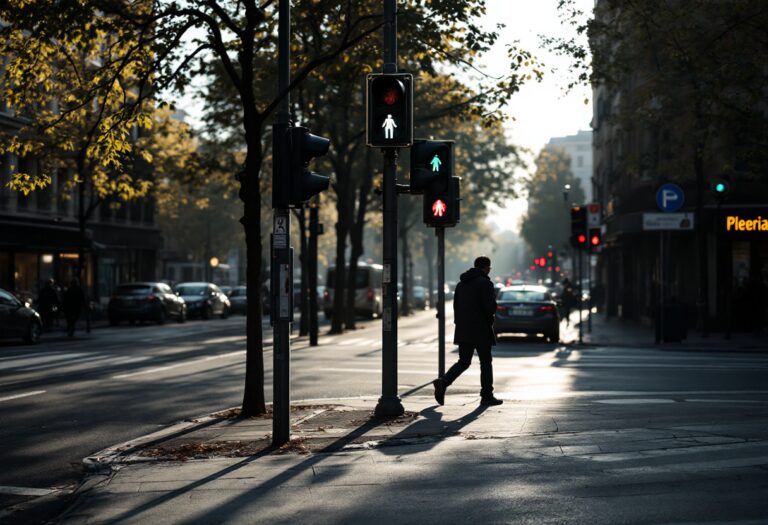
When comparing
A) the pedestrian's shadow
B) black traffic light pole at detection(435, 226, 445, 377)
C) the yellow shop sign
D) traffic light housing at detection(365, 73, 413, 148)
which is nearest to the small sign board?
the yellow shop sign

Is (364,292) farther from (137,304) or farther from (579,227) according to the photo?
(579,227)

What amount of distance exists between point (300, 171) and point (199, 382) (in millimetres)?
7480

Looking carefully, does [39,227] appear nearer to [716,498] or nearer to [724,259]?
[724,259]

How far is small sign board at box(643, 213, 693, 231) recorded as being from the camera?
2591 cm

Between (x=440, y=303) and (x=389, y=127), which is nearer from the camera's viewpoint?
(x=389, y=127)

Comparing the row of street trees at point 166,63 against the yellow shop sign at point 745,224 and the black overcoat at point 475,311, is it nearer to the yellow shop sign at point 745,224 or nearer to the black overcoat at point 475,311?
the black overcoat at point 475,311

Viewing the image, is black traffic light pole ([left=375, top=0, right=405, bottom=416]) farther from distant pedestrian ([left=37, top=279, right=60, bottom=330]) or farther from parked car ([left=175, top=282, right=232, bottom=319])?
parked car ([left=175, top=282, right=232, bottom=319])

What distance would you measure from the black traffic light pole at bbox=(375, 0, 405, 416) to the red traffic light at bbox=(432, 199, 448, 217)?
180 cm

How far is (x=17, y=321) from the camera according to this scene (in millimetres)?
26141

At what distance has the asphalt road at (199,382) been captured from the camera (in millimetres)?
10820

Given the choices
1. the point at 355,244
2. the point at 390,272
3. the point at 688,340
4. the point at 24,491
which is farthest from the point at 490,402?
the point at 355,244

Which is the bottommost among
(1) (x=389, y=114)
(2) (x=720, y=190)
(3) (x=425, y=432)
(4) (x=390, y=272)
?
(3) (x=425, y=432)

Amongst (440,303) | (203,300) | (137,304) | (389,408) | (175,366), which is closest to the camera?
(389,408)

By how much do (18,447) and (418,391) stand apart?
242 inches
